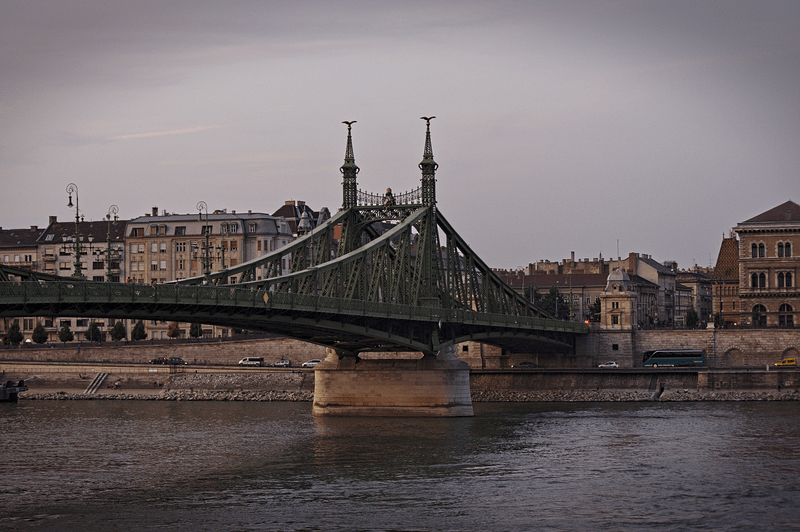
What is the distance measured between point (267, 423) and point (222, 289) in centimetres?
1906

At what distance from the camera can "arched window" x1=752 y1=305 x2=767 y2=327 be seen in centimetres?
12506

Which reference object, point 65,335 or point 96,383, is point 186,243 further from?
point 96,383

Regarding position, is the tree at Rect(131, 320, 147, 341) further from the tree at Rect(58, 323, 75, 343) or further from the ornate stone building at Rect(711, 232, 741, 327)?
the ornate stone building at Rect(711, 232, 741, 327)

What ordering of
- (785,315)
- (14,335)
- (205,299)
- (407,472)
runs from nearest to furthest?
(407,472)
(205,299)
(785,315)
(14,335)

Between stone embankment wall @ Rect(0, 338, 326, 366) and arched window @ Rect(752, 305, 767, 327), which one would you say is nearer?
stone embankment wall @ Rect(0, 338, 326, 366)

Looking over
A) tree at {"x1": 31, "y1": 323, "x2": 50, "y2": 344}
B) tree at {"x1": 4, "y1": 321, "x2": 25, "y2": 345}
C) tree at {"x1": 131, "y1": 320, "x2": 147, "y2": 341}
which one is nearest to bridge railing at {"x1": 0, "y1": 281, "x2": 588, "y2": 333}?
tree at {"x1": 131, "y1": 320, "x2": 147, "y2": 341}

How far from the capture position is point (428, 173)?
288 feet

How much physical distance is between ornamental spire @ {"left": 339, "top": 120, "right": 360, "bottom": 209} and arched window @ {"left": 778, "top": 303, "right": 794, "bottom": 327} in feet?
191

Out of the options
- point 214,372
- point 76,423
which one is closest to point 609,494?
point 76,423

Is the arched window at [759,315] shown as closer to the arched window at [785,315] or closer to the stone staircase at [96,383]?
the arched window at [785,315]

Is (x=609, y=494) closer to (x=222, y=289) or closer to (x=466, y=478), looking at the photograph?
(x=466, y=478)

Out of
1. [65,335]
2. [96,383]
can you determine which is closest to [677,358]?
[96,383]

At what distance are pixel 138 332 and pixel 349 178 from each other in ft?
167

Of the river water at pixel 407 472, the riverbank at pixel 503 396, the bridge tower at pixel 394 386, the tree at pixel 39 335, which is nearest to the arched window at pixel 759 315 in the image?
the riverbank at pixel 503 396
